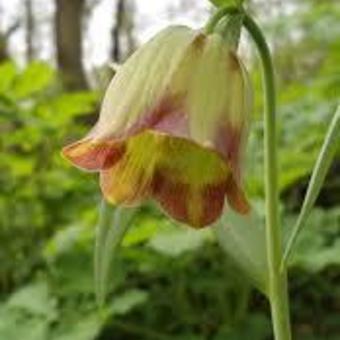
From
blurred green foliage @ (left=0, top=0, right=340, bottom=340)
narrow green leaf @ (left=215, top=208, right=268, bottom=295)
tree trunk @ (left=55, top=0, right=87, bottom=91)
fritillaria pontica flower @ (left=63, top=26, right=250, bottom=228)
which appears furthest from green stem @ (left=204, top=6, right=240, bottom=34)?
tree trunk @ (left=55, top=0, right=87, bottom=91)

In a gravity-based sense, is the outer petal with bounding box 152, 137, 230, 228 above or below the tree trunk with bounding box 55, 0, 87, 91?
above

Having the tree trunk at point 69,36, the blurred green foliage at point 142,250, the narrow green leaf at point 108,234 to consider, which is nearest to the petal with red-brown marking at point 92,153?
the narrow green leaf at point 108,234

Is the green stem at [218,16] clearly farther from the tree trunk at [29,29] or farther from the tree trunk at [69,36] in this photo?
the tree trunk at [29,29]

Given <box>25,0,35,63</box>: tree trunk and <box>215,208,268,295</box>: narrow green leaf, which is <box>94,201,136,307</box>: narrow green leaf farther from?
<box>25,0,35,63</box>: tree trunk

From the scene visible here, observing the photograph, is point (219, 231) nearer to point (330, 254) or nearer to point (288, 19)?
point (330, 254)

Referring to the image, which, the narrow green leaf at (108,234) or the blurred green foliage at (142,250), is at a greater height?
the narrow green leaf at (108,234)

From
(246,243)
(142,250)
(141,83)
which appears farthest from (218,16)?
(142,250)
